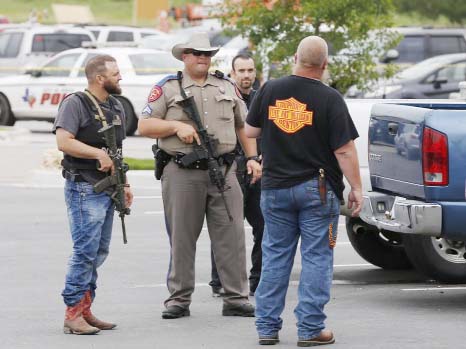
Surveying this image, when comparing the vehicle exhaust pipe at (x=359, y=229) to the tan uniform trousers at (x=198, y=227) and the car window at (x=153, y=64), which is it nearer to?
the tan uniform trousers at (x=198, y=227)

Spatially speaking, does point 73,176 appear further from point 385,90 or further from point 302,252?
point 385,90

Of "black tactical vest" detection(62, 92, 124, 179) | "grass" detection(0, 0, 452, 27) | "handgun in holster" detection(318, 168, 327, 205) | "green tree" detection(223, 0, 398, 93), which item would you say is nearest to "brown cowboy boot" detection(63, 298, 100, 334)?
"black tactical vest" detection(62, 92, 124, 179)

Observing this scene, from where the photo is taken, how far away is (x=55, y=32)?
104 ft

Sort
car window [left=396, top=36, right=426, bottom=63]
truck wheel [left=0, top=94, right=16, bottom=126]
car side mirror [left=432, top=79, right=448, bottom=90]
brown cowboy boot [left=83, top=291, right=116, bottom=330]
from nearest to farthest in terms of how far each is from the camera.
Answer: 1. brown cowboy boot [left=83, top=291, right=116, bottom=330]
2. truck wheel [left=0, top=94, right=16, bottom=126]
3. car side mirror [left=432, top=79, right=448, bottom=90]
4. car window [left=396, top=36, right=426, bottom=63]

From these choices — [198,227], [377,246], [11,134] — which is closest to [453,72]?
[11,134]

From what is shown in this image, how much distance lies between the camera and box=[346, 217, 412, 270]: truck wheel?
10.8 m

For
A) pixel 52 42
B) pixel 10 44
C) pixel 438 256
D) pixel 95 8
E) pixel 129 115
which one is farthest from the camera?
pixel 95 8

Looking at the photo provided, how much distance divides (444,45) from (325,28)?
13.5m

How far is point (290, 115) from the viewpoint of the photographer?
773 cm

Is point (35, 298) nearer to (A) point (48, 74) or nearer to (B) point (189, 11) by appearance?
(A) point (48, 74)

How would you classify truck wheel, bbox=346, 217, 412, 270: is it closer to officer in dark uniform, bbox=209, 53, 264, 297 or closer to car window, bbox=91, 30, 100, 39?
officer in dark uniform, bbox=209, 53, 264, 297

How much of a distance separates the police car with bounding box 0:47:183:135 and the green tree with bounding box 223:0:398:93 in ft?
17.7

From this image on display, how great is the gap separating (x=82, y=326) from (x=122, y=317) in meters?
0.67

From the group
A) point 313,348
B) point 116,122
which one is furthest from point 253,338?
point 116,122
